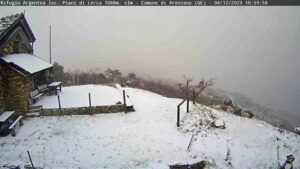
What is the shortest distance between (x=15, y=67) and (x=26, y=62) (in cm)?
218

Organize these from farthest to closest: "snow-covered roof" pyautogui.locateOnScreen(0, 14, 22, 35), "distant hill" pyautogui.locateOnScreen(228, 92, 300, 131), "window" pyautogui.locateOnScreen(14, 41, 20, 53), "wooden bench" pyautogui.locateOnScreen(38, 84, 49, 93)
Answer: "distant hill" pyautogui.locateOnScreen(228, 92, 300, 131) → "wooden bench" pyautogui.locateOnScreen(38, 84, 49, 93) → "window" pyautogui.locateOnScreen(14, 41, 20, 53) → "snow-covered roof" pyautogui.locateOnScreen(0, 14, 22, 35)

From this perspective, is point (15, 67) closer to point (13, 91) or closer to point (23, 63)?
point (13, 91)

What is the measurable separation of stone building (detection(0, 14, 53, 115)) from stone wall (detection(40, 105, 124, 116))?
1.39m

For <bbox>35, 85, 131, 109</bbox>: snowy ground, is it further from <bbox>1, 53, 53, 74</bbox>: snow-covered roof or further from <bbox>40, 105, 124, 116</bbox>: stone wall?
<bbox>1, 53, 53, 74</bbox>: snow-covered roof

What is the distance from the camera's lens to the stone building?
14.5 m

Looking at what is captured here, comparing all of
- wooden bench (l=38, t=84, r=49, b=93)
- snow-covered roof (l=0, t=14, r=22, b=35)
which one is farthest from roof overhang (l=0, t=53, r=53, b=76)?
snow-covered roof (l=0, t=14, r=22, b=35)

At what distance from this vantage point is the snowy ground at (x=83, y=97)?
54.1 ft

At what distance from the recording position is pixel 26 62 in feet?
54.5

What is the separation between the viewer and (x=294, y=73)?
7225cm

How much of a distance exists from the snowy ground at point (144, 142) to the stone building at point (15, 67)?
5.18 feet

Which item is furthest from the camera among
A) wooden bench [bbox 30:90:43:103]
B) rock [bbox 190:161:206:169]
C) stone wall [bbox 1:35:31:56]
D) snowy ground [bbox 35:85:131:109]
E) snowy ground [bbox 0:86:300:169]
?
snowy ground [bbox 35:85:131:109]

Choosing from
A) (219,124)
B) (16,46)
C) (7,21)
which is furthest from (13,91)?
(219,124)

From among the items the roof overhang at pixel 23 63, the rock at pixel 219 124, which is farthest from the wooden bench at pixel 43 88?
the rock at pixel 219 124

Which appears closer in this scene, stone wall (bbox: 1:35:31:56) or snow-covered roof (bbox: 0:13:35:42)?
snow-covered roof (bbox: 0:13:35:42)
